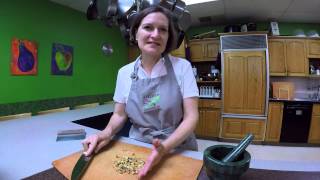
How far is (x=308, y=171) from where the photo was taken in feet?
2.42

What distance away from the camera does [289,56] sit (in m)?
3.95

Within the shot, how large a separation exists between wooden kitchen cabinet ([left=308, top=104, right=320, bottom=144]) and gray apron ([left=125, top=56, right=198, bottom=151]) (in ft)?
12.1

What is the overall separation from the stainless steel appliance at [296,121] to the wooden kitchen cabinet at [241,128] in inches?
16.0

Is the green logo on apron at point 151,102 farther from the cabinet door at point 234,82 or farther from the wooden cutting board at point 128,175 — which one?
the cabinet door at point 234,82

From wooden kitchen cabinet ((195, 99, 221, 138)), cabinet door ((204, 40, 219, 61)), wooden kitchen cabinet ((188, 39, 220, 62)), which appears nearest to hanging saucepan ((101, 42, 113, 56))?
wooden kitchen cabinet ((188, 39, 220, 62))

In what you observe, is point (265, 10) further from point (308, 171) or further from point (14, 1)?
point (14, 1)

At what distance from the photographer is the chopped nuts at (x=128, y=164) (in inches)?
28.3

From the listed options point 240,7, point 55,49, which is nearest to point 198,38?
point 240,7

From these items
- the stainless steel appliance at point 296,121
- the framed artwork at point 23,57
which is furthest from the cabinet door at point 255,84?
the framed artwork at point 23,57

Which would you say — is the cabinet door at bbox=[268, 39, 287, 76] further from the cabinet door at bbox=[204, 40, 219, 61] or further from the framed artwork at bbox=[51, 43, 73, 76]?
the framed artwork at bbox=[51, 43, 73, 76]

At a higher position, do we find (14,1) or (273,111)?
(14,1)

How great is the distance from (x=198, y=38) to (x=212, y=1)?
129 cm

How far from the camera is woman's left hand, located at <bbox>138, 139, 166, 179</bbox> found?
66 cm

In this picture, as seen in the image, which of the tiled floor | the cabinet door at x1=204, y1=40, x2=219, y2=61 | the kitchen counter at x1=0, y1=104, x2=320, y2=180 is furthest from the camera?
the cabinet door at x1=204, y1=40, x2=219, y2=61
